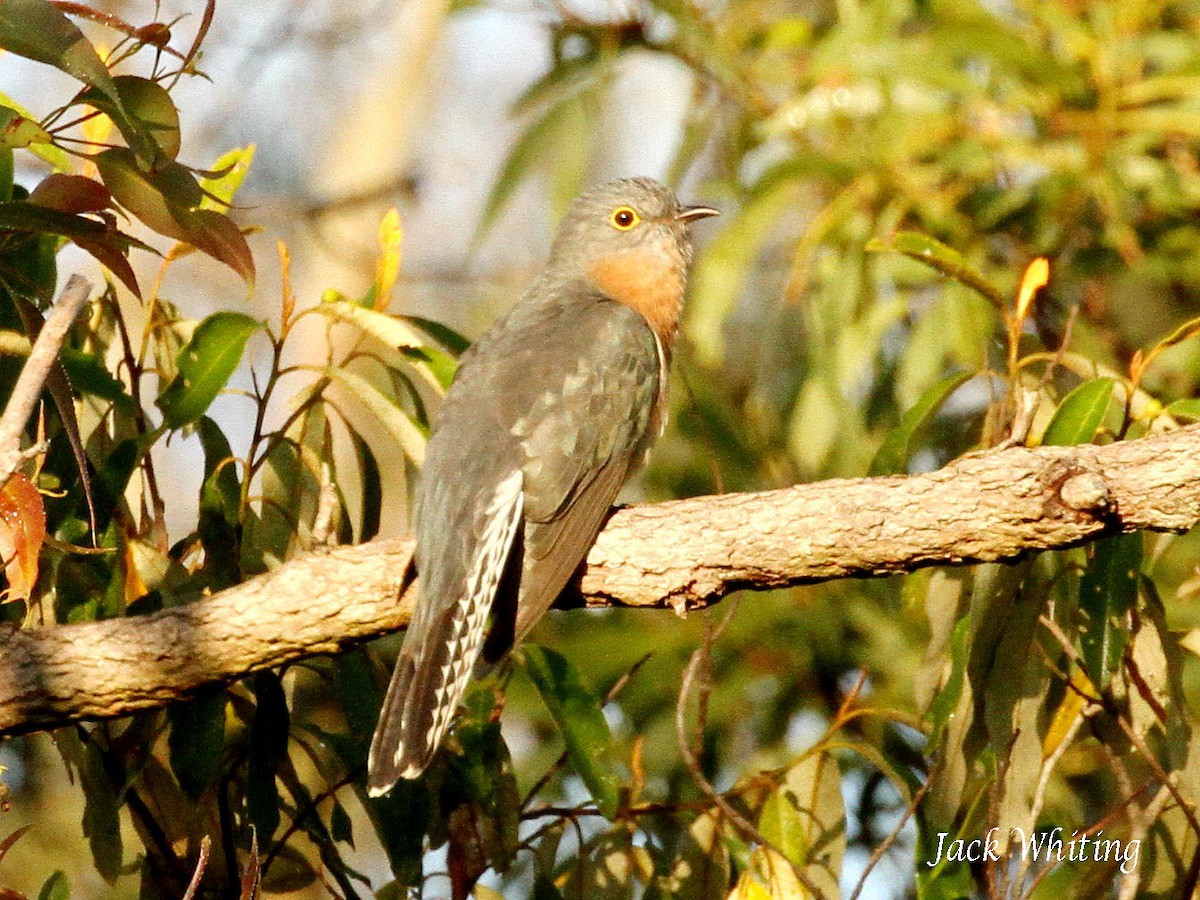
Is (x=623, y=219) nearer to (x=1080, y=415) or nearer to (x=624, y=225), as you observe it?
(x=624, y=225)

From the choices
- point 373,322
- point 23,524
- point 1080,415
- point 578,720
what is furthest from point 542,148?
point 23,524

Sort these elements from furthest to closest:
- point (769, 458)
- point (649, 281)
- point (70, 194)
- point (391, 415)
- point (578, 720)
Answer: point (769, 458) < point (649, 281) < point (391, 415) < point (578, 720) < point (70, 194)

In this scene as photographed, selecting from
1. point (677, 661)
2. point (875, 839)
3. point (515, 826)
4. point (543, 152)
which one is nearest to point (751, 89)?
point (543, 152)

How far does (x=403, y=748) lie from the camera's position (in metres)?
3.29

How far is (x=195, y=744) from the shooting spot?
326 centimetres

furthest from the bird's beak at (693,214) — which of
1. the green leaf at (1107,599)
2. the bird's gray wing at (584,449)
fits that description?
the green leaf at (1107,599)

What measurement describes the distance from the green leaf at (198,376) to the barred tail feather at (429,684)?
0.72 metres

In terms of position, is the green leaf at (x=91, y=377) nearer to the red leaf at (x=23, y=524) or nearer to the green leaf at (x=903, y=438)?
the red leaf at (x=23, y=524)

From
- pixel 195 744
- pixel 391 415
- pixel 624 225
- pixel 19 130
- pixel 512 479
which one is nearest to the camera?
pixel 19 130

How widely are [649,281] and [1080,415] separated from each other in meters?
2.35

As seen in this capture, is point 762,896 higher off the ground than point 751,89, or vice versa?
point 751,89

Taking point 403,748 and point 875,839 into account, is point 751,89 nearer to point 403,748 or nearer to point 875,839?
point 875,839

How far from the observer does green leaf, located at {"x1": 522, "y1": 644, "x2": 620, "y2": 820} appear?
11.4 ft

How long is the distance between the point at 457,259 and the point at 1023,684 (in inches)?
349
